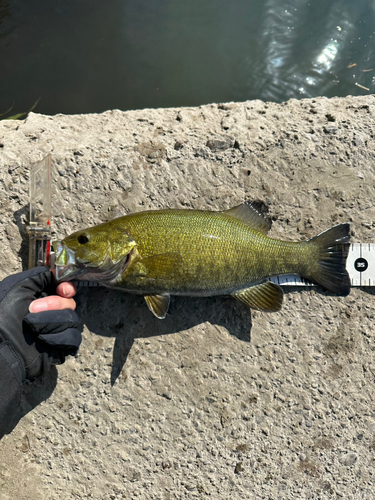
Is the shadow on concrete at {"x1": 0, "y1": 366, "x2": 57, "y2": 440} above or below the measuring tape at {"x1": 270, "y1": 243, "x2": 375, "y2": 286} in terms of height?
below

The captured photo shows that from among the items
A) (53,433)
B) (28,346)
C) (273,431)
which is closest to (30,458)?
(53,433)

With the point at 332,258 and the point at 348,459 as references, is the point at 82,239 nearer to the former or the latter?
the point at 332,258

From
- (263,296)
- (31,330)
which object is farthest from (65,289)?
(263,296)

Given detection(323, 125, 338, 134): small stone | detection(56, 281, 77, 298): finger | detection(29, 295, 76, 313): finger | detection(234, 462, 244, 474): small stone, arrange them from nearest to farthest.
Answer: detection(29, 295, 76, 313): finger → detection(56, 281, 77, 298): finger → detection(234, 462, 244, 474): small stone → detection(323, 125, 338, 134): small stone

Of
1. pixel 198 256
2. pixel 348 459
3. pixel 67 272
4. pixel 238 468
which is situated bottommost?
pixel 238 468

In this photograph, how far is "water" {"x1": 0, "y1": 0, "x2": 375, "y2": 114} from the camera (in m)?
4.20

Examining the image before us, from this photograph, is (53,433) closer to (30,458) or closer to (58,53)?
(30,458)

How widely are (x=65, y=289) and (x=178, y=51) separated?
3230 mm

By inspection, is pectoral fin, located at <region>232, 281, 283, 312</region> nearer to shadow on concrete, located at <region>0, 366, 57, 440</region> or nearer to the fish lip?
the fish lip

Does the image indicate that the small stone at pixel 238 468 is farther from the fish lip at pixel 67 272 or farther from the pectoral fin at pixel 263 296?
the fish lip at pixel 67 272

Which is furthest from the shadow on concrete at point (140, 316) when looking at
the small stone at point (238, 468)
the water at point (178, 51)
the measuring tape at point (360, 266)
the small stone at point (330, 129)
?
the water at point (178, 51)

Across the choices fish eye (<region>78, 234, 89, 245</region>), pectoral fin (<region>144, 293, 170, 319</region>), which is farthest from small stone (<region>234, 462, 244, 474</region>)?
fish eye (<region>78, 234, 89, 245</region>)

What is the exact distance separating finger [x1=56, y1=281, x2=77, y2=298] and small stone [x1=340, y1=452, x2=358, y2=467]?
276 cm

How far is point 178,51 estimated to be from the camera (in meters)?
4.28
